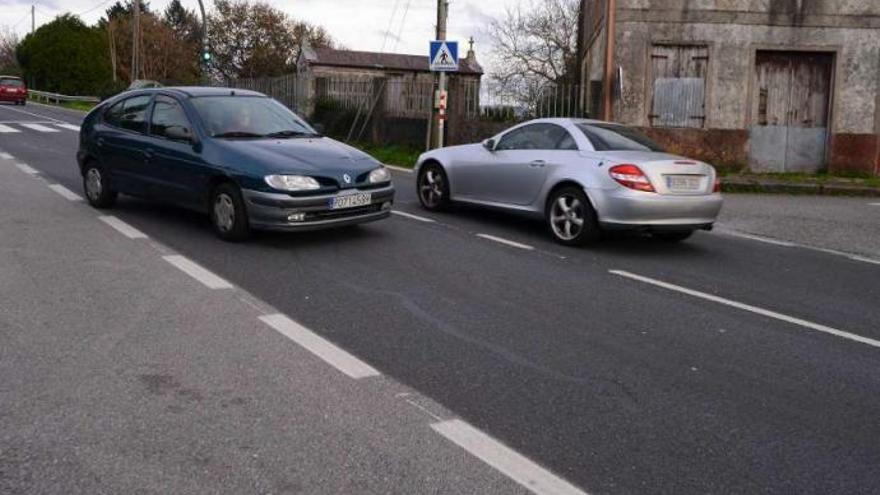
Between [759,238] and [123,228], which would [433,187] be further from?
[759,238]

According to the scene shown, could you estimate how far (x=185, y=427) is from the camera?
13.7 feet

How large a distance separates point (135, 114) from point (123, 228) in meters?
Result: 1.48

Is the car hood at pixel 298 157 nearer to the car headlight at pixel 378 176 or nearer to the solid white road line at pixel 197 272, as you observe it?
the car headlight at pixel 378 176

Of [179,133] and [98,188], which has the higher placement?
[179,133]

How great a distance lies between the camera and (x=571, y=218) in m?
9.40

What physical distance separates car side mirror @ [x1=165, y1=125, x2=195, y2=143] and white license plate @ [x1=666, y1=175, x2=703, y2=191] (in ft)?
16.3

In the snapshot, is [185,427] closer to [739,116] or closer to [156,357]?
[156,357]

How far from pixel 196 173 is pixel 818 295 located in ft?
19.8

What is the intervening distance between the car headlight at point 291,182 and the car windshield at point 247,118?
108 cm

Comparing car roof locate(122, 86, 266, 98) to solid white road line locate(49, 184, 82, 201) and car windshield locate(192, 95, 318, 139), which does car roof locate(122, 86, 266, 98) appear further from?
A: solid white road line locate(49, 184, 82, 201)

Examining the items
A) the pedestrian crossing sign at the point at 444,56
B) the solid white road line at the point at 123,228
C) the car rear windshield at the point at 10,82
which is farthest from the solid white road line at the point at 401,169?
the car rear windshield at the point at 10,82

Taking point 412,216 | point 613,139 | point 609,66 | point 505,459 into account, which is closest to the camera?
point 505,459

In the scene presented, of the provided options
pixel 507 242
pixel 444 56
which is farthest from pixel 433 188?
pixel 444 56

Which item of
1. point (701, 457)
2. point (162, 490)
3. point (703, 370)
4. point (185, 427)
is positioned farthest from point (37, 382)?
point (703, 370)
